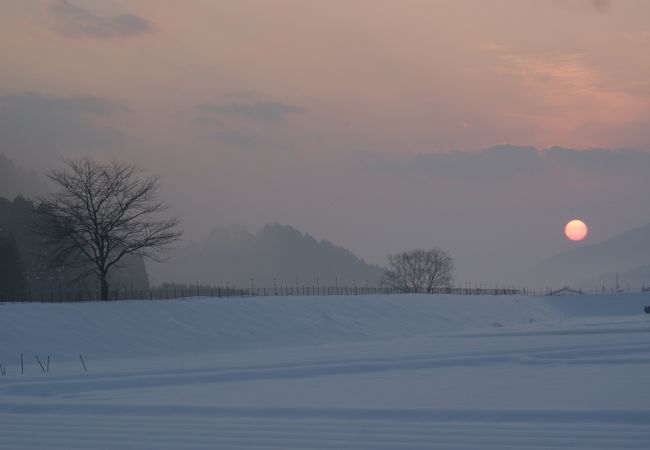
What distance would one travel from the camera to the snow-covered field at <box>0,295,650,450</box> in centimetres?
1688

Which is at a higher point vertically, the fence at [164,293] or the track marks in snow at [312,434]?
the fence at [164,293]

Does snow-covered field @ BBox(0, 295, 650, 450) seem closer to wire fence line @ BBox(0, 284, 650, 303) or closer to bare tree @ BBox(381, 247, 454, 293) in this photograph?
wire fence line @ BBox(0, 284, 650, 303)

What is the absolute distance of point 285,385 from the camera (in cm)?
2677

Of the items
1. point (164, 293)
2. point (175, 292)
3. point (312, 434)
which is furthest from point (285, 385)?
point (164, 293)

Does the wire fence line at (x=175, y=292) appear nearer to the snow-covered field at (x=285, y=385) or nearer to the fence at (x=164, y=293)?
the fence at (x=164, y=293)

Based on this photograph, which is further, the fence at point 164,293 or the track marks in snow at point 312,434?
the fence at point 164,293

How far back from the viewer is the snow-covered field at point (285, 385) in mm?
16875

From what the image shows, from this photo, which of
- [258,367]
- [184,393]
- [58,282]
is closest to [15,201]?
[58,282]

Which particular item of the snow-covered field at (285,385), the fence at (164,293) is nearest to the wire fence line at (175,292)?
the fence at (164,293)

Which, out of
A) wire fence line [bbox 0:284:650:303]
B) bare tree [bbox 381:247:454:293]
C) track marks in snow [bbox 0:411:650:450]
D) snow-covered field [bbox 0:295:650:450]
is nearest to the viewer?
track marks in snow [bbox 0:411:650:450]

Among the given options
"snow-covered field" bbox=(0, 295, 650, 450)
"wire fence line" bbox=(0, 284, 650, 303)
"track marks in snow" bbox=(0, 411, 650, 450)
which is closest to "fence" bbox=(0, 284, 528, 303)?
"wire fence line" bbox=(0, 284, 650, 303)

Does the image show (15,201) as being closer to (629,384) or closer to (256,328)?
(256,328)

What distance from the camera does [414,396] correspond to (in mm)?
22609

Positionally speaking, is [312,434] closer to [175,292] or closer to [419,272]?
[175,292]
